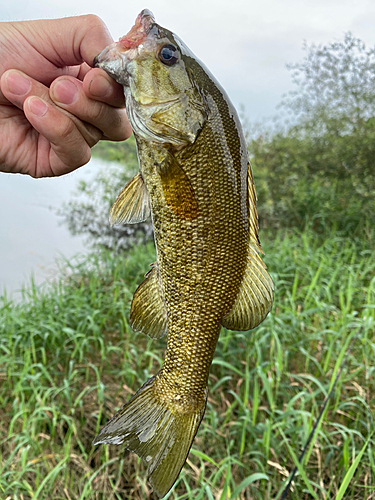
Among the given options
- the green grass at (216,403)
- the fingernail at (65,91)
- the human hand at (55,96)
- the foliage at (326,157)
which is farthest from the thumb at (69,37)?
the foliage at (326,157)

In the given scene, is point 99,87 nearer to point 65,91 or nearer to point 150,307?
point 65,91

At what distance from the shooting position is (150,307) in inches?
48.3

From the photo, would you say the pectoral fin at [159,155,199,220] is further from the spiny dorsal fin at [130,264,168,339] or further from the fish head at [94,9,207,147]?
the spiny dorsal fin at [130,264,168,339]

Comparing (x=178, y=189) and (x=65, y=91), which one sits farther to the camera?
(x=65, y=91)

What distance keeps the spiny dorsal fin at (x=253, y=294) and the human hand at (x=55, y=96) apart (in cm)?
69

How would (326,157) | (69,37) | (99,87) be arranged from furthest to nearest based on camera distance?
(326,157)
(69,37)
(99,87)

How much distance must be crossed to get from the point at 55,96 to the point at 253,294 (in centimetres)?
96

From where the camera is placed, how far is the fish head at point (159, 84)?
1092 mm

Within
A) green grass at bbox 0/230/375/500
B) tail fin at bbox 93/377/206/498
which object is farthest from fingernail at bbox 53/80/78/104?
green grass at bbox 0/230/375/500

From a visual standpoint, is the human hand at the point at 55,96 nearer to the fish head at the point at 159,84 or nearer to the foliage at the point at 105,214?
the fish head at the point at 159,84

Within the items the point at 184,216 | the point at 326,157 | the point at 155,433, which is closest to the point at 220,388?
the point at 155,433

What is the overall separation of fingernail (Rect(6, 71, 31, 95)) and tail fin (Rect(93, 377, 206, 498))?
1.09 meters

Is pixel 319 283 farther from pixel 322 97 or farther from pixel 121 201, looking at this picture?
pixel 322 97

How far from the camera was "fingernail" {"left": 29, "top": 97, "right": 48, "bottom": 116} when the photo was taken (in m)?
1.44
